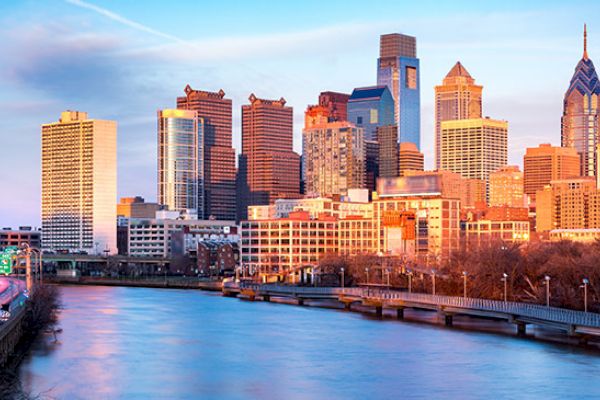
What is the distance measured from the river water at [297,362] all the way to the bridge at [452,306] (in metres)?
1.94

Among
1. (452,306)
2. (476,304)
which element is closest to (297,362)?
(476,304)

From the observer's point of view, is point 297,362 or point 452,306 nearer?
point 297,362

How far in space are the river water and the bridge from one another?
194 cm

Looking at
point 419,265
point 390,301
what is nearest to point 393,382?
point 390,301

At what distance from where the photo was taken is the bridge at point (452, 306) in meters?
84.8

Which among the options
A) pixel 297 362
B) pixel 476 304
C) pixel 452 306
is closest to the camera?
pixel 297 362

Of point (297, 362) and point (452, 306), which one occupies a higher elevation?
point (452, 306)

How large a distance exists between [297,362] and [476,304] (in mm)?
28262

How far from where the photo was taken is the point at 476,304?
10188 centimetres

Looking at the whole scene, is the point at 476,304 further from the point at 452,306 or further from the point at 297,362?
the point at 297,362

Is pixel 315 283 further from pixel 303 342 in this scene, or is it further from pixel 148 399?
pixel 148 399

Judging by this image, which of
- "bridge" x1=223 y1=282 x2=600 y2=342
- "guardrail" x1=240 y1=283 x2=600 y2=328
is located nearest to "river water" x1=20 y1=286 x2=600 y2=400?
"bridge" x1=223 y1=282 x2=600 y2=342

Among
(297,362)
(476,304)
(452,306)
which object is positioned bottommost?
(297,362)

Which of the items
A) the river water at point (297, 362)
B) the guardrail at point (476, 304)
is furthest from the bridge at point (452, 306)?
the river water at point (297, 362)
